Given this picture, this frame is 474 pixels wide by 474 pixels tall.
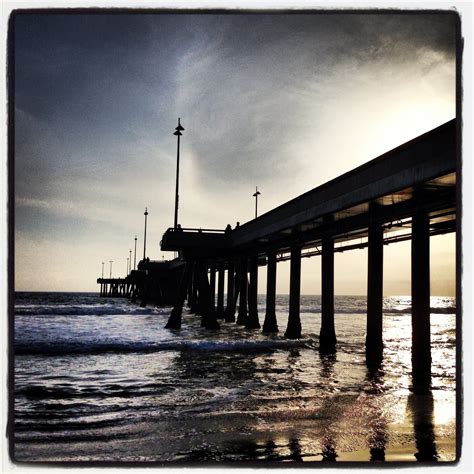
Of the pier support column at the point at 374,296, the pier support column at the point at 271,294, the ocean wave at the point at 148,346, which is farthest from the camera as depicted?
the pier support column at the point at 271,294

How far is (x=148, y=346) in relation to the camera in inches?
984

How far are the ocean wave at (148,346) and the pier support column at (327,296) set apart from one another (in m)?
2.66

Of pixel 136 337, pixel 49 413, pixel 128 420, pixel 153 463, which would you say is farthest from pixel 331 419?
pixel 136 337

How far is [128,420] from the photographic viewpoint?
10.0 m

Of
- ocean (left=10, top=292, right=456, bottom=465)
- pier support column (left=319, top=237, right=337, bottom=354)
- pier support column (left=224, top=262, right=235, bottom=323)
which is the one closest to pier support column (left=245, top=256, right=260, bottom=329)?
pier support column (left=224, top=262, right=235, bottom=323)

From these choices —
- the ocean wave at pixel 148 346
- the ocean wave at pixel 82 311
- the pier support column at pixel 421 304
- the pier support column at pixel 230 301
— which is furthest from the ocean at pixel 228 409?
the ocean wave at pixel 82 311

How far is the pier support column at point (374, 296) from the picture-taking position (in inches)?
707

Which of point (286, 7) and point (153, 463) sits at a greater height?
point (286, 7)

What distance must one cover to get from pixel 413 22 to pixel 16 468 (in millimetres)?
7243

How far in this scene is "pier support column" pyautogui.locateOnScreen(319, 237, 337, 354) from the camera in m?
22.0

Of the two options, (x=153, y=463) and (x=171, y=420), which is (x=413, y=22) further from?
(x=171, y=420)

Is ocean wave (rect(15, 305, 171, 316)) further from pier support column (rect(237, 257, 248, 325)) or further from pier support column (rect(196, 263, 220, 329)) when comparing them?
pier support column (rect(196, 263, 220, 329))

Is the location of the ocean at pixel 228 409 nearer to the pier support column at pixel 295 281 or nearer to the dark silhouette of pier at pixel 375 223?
the dark silhouette of pier at pixel 375 223

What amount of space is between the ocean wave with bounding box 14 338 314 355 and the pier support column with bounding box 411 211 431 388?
9.77m
